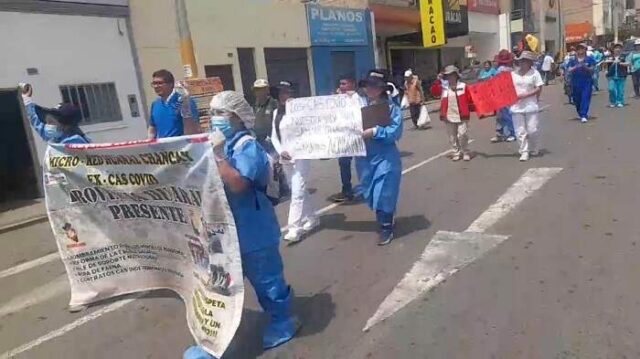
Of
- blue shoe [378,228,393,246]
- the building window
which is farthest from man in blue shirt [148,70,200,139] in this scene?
the building window

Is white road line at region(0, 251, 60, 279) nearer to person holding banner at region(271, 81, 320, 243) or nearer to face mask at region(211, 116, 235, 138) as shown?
person holding banner at region(271, 81, 320, 243)

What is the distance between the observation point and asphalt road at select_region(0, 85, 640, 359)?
3.12 meters

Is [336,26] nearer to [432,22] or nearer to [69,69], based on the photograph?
[432,22]

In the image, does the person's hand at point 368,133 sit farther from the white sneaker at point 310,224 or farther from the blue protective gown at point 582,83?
the blue protective gown at point 582,83

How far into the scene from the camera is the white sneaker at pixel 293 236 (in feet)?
17.6

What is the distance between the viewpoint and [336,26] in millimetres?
19922

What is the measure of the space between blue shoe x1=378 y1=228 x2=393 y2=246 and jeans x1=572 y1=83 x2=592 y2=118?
8.46 metres

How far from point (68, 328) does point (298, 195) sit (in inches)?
96.4

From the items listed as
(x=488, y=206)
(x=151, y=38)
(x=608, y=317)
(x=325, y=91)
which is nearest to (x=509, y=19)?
(x=325, y=91)

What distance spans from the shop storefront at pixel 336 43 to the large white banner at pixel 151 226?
14.8 meters

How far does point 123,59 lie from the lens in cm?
1190

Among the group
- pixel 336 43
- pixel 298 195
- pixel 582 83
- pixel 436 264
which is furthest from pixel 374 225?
pixel 336 43

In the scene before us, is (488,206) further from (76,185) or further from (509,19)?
(509,19)

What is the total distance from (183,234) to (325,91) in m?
16.9
